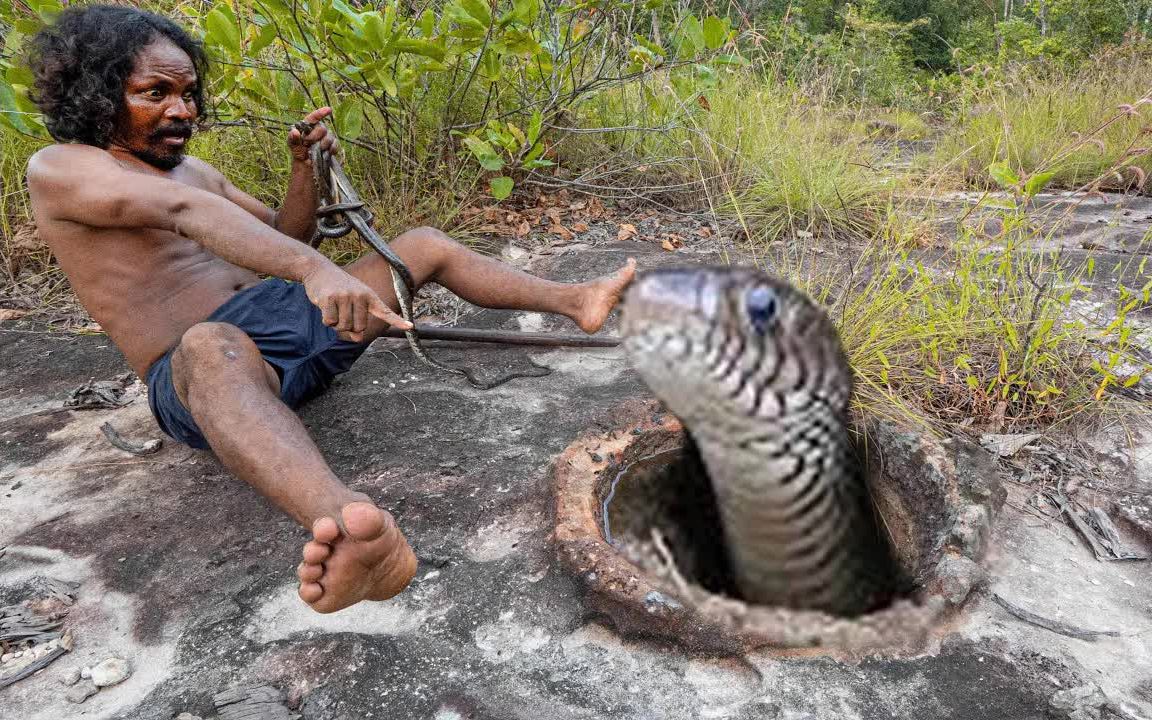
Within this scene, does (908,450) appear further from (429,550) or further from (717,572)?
(717,572)

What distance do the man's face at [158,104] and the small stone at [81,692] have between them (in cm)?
139

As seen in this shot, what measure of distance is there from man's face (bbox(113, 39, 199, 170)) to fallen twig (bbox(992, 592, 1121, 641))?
2395 millimetres

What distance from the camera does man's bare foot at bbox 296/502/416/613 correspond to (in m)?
1.38

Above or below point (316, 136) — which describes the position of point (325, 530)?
below

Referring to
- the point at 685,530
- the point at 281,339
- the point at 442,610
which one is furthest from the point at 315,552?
the point at 685,530

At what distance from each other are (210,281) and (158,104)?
49 centimetres

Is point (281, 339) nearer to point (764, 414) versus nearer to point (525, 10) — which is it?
point (525, 10)

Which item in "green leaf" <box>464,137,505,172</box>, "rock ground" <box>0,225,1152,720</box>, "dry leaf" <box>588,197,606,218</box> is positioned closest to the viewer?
"rock ground" <box>0,225,1152,720</box>

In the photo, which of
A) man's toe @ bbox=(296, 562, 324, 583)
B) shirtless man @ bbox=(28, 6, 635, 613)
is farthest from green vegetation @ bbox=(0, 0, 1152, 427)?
man's toe @ bbox=(296, 562, 324, 583)

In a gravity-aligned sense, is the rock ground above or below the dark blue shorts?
below

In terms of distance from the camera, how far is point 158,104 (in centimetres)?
208

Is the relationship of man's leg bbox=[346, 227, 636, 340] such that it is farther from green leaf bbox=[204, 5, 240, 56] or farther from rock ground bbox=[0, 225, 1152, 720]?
green leaf bbox=[204, 5, 240, 56]

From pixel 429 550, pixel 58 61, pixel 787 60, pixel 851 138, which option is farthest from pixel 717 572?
pixel 787 60

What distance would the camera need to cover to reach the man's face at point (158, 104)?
2.04 meters
